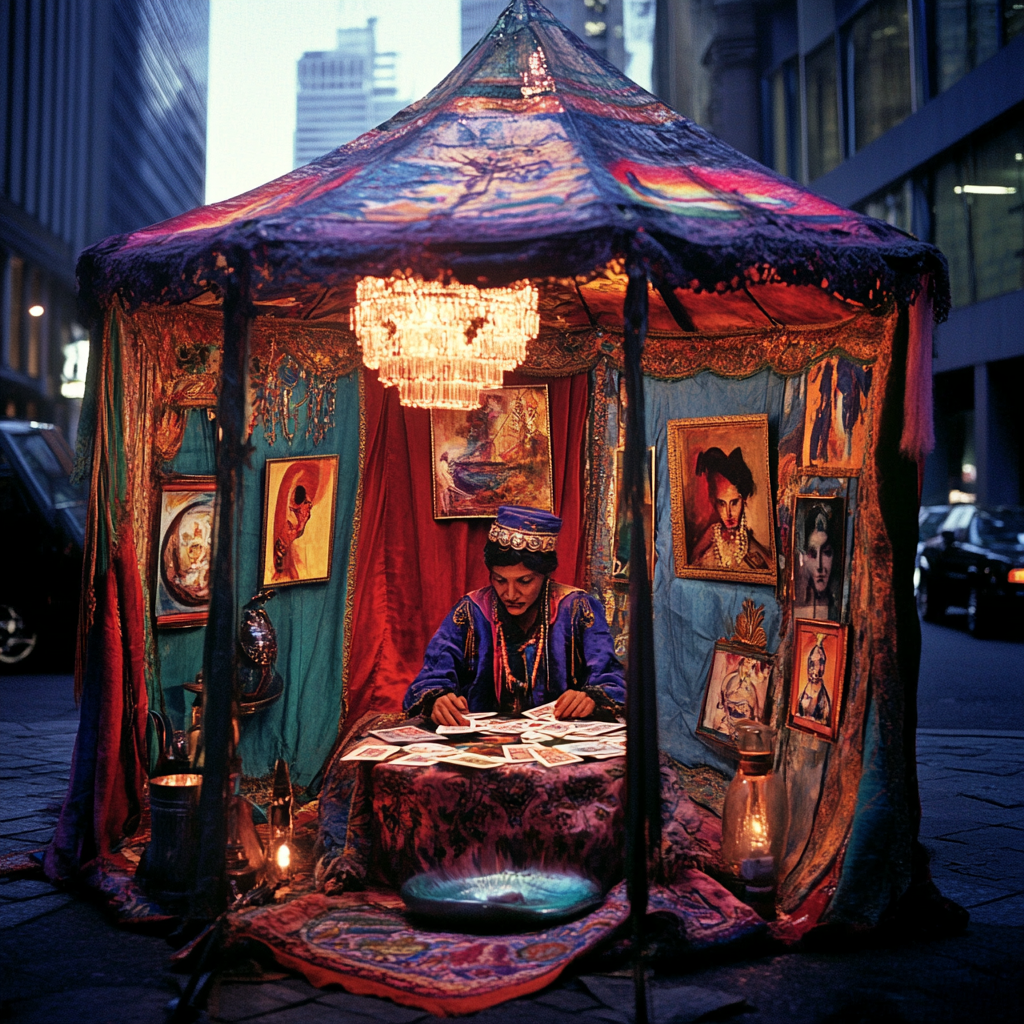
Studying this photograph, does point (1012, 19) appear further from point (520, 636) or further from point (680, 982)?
point (680, 982)

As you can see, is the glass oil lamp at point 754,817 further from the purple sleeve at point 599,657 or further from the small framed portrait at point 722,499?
the small framed portrait at point 722,499

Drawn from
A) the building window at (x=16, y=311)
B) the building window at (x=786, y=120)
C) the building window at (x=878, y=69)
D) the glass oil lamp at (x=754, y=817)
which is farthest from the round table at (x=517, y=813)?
the building window at (x=16, y=311)

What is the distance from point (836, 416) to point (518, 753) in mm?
1915

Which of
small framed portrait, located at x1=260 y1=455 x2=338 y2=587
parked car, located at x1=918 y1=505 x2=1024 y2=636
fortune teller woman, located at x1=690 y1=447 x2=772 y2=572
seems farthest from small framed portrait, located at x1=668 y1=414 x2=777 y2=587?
parked car, located at x1=918 y1=505 x2=1024 y2=636

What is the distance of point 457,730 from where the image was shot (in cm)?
479

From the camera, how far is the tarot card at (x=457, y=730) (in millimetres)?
4734

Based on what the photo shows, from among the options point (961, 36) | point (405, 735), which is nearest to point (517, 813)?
point (405, 735)

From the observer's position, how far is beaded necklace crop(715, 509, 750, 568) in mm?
5602

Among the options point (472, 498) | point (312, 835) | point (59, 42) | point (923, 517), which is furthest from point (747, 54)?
point (312, 835)

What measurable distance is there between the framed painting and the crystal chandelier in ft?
5.90

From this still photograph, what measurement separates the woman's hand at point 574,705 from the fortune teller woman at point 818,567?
39.0 inches

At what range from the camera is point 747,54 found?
27.6 metres

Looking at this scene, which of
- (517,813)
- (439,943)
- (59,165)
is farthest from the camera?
(59,165)

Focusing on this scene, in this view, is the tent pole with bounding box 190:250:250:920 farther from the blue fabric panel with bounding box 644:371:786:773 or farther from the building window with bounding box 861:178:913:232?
the building window with bounding box 861:178:913:232
